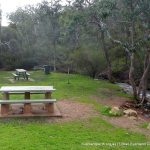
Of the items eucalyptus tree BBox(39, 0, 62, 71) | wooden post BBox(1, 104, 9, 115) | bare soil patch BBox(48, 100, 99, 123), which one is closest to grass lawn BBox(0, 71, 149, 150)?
bare soil patch BBox(48, 100, 99, 123)

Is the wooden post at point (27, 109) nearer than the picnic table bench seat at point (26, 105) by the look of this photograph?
No

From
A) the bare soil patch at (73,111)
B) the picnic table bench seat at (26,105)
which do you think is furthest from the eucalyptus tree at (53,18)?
the picnic table bench seat at (26,105)

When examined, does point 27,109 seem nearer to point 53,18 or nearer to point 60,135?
point 60,135

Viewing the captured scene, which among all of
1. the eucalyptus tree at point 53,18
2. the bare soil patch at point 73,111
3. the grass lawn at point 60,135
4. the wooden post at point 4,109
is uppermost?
the eucalyptus tree at point 53,18

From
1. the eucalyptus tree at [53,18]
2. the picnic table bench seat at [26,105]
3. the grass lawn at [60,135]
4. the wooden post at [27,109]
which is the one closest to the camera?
the grass lawn at [60,135]

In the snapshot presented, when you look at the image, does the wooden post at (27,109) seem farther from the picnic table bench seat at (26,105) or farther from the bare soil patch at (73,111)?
the bare soil patch at (73,111)

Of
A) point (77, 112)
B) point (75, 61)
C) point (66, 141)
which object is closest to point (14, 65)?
point (75, 61)

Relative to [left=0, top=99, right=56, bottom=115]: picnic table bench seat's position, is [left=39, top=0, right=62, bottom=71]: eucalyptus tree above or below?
above

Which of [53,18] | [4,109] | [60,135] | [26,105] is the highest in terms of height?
[53,18]

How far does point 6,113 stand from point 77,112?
7.10 ft

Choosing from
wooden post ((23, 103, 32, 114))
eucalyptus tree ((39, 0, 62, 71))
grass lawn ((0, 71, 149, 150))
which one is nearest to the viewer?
grass lawn ((0, 71, 149, 150))

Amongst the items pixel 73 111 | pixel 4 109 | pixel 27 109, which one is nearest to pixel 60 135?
pixel 27 109

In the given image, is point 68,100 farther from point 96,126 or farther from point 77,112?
point 96,126

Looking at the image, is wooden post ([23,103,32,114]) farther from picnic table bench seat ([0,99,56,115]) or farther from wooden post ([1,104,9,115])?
wooden post ([1,104,9,115])
